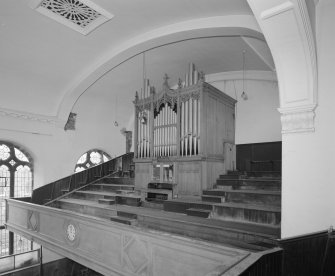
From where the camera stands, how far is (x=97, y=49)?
6.96 meters

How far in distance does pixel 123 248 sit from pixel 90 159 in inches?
268

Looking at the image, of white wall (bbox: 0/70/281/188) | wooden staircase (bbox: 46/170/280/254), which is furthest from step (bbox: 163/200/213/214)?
white wall (bbox: 0/70/281/188)

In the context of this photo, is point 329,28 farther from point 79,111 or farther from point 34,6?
point 79,111

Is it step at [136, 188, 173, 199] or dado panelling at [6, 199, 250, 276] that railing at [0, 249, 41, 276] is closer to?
dado panelling at [6, 199, 250, 276]

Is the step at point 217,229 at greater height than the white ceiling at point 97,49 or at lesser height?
lesser

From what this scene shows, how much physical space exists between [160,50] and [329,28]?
4.80 meters

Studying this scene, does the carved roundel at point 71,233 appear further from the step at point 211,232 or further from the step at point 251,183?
the step at point 251,183

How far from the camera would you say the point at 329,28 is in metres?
3.50

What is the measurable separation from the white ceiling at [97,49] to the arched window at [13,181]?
1494 mm

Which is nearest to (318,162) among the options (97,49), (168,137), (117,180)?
(168,137)

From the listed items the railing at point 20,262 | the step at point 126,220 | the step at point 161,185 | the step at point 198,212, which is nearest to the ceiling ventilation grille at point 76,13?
the step at point 161,185

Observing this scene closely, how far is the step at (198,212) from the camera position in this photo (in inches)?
191

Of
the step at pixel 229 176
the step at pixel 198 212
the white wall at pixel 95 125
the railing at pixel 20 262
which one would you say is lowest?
the railing at pixel 20 262

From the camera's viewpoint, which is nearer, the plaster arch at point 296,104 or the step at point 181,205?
the plaster arch at point 296,104
